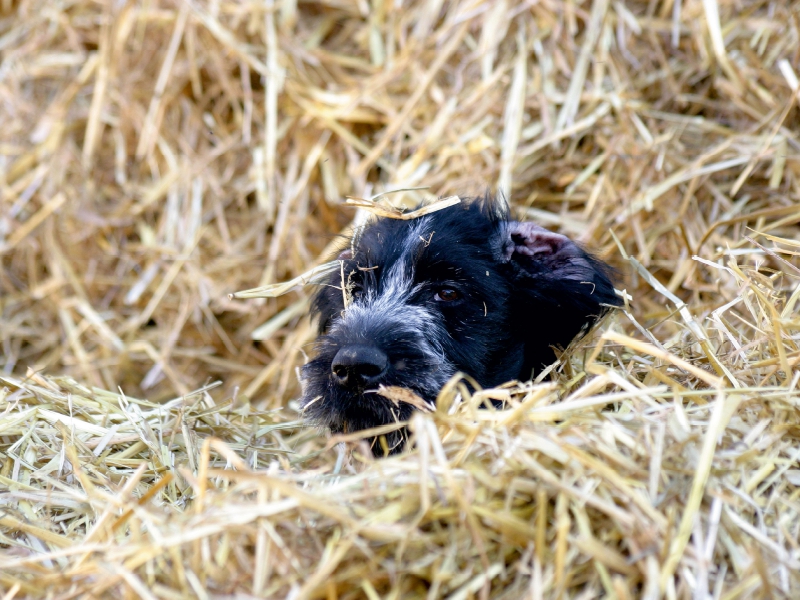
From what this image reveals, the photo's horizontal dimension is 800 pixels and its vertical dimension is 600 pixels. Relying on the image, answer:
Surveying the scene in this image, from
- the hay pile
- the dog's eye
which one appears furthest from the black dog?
the hay pile

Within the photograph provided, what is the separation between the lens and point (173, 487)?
3027mm

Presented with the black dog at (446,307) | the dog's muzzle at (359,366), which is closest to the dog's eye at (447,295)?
the black dog at (446,307)

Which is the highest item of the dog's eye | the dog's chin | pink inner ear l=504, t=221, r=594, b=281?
pink inner ear l=504, t=221, r=594, b=281

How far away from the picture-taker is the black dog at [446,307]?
3.17 metres

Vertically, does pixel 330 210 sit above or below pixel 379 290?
below

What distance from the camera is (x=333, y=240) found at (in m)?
4.90

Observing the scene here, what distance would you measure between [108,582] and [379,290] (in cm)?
177

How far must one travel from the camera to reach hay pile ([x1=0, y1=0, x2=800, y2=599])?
2.15m

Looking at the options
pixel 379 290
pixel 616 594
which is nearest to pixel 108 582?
pixel 616 594

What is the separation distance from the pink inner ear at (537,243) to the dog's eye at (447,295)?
1.13 feet

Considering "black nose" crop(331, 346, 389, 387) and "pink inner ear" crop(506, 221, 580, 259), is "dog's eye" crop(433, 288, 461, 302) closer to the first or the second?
"pink inner ear" crop(506, 221, 580, 259)

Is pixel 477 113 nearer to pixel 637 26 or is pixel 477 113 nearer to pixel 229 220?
pixel 637 26

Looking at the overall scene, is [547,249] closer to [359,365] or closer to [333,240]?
[359,365]

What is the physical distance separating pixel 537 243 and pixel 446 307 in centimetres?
53
